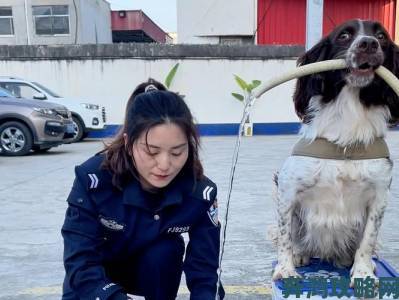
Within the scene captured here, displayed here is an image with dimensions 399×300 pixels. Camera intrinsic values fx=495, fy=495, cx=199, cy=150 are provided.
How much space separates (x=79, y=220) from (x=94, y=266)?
8.0 inches

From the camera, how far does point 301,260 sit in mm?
2684

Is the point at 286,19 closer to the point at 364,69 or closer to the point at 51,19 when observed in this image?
→ the point at 51,19

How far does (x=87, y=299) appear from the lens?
2014 mm

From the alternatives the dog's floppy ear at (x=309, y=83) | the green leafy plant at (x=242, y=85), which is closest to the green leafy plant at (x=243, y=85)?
the green leafy plant at (x=242, y=85)

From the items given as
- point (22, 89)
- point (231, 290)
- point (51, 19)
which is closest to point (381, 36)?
point (231, 290)

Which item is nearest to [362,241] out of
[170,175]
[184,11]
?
[170,175]

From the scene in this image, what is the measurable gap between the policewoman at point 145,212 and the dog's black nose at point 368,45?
0.81 m

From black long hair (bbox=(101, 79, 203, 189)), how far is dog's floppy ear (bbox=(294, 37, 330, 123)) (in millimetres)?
642

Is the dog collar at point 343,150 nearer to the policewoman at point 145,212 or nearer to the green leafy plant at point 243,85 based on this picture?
the policewoman at point 145,212

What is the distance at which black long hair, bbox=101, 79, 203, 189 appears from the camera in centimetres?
197

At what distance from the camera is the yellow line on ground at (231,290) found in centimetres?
310

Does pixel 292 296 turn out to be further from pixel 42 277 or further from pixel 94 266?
pixel 42 277

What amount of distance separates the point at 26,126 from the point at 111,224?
8127 mm

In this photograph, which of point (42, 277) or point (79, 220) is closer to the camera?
point (79, 220)
